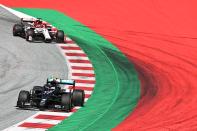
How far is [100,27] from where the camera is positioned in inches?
1610

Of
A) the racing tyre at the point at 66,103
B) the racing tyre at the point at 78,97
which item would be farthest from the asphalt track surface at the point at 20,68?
the racing tyre at the point at 78,97

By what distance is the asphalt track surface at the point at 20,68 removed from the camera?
80.2ft

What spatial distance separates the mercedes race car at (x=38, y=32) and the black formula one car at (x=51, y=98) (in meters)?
11.2

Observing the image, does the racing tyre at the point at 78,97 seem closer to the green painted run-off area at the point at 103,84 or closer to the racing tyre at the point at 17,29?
the green painted run-off area at the point at 103,84

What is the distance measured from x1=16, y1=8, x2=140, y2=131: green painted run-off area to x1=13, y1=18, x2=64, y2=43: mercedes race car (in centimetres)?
147

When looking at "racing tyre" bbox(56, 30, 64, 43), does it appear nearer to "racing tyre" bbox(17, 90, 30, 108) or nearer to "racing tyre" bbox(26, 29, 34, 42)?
"racing tyre" bbox(26, 29, 34, 42)

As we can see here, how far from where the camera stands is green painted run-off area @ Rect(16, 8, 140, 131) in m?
23.6

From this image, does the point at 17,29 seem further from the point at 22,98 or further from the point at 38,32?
the point at 22,98

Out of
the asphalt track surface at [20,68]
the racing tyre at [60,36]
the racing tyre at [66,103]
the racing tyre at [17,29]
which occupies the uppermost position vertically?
the racing tyre at [17,29]

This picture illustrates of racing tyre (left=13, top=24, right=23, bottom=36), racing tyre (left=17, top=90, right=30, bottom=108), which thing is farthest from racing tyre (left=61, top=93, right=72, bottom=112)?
racing tyre (left=13, top=24, right=23, bottom=36)

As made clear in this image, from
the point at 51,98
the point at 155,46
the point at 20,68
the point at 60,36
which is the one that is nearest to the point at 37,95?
the point at 51,98

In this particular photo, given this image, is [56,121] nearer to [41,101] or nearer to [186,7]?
[41,101]

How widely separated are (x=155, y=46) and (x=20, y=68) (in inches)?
396

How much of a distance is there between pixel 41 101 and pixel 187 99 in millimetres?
6895
